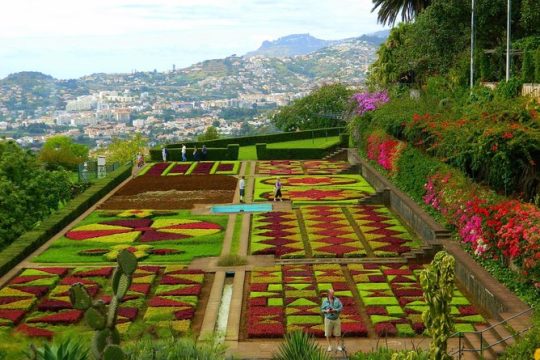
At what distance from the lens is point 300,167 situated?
5038 cm

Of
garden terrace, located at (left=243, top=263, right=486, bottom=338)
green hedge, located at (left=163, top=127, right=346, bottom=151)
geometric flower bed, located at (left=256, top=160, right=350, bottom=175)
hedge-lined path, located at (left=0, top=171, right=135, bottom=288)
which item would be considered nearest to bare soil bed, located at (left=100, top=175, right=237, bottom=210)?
hedge-lined path, located at (left=0, top=171, right=135, bottom=288)

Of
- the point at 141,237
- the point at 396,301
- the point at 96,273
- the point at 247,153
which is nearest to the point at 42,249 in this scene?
the point at 141,237

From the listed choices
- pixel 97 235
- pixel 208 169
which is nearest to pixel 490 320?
pixel 97 235

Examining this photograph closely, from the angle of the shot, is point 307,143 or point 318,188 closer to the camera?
point 318,188

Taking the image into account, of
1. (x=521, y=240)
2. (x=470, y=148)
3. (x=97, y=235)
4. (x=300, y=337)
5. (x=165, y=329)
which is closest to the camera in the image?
(x=300, y=337)

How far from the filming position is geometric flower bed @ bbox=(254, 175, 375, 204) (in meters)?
37.4

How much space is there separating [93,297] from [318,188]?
21.3 metres

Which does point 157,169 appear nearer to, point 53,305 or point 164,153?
point 164,153

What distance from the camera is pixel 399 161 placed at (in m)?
37.3

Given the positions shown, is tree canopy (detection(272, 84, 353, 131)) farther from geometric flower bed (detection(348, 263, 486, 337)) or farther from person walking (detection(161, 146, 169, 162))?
geometric flower bed (detection(348, 263, 486, 337))

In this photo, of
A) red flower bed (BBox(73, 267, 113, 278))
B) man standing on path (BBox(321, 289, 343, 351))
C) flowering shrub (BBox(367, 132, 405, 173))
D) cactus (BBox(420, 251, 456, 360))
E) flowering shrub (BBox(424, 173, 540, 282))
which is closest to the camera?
cactus (BBox(420, 251, 456, 360))

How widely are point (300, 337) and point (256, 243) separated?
532 inches

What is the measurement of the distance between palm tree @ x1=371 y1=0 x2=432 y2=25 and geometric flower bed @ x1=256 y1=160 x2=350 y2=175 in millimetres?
14205

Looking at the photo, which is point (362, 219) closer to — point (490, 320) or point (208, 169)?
point (490, 320)
